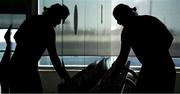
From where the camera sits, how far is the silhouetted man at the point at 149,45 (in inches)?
104

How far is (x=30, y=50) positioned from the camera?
2816 mm

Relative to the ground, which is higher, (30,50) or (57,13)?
(57,13)

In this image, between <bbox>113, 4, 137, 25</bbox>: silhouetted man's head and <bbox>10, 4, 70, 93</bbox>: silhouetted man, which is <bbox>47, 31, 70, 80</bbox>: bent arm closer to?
<bbox>10, 4, 70, 93</bbox>: silhouetted man

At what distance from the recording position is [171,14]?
5719 mm

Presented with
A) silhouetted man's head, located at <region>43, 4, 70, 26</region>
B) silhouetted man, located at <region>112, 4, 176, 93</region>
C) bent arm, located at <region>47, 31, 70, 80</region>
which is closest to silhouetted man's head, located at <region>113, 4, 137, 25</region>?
silhouetted man, located at <region>112, 4, 176, 93</region>

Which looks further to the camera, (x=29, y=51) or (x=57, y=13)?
(x=29, y=51)

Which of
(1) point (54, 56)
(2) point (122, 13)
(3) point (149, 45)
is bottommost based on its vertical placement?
(1) point (54, 56)

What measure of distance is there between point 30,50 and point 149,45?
3.03ft

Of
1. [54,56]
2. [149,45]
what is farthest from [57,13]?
[149,45]

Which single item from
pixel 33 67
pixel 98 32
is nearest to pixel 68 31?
pixel 98 32

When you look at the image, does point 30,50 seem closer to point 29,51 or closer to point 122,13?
point 29,51

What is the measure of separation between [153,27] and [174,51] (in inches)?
125

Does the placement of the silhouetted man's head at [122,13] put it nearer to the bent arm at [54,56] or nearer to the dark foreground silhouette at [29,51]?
the dark foreground silhouette at [29,51]

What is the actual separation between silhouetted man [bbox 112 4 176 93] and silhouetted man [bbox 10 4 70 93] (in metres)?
0.48
